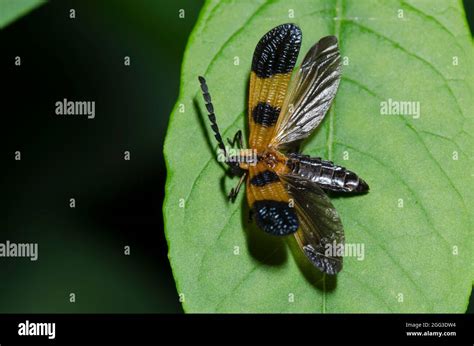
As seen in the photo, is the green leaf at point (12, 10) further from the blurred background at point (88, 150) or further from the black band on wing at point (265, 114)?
the blurred background at point (88, 150)

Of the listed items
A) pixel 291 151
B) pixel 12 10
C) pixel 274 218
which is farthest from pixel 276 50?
pixel 12 10

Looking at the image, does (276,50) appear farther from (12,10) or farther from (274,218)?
(12,10)

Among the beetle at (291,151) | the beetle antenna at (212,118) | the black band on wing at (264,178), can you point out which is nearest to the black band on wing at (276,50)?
the beetle at (291,151)

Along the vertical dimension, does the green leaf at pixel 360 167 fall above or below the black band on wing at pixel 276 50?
below

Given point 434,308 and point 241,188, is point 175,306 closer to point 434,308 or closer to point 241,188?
point 241,188

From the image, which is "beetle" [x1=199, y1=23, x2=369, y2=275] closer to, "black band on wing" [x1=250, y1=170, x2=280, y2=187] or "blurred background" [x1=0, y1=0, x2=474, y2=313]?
"black band on wing" [x1=250, y1=170, x2=280, y2=187]

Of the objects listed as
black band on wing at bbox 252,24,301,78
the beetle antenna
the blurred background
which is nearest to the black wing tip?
black band on wing at bbox 252,24,301,78

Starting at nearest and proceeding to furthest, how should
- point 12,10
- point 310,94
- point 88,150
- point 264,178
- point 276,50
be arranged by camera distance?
point 12,10
point 276,50
point 264,178
point 310,94
point 88,150
